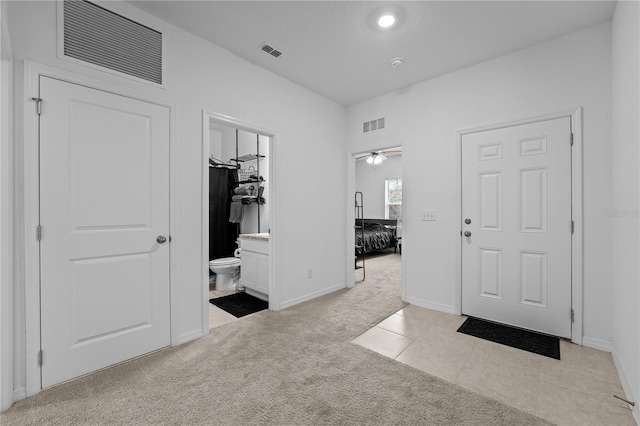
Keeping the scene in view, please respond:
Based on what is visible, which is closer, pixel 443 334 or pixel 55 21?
pixel 55 21

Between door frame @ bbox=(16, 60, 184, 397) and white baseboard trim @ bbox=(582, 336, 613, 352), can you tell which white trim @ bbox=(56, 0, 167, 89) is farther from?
white baseboard trim @ bbox=(582, 336, 613, 352)

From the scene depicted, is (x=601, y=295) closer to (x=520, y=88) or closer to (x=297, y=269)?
(x=520, y=88)

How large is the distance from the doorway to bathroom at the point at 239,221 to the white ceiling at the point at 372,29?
0.76m

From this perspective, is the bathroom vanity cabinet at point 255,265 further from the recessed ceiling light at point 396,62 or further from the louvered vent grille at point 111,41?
the recessed ceiling light at point 396,62

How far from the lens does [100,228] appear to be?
6.56ft

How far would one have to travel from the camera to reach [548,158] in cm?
256

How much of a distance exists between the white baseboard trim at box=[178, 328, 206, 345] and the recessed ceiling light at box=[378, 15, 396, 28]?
9.99 feet

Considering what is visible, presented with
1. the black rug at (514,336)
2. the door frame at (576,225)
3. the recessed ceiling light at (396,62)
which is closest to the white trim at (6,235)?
the recessed ceiling light at (396,62)

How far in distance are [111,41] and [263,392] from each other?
2.66 meters

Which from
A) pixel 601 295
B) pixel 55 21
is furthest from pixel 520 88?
pixel 55 21

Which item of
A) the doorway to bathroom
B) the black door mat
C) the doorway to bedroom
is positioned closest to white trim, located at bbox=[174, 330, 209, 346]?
the doorway to bathroom

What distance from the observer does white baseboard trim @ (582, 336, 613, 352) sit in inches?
89.5

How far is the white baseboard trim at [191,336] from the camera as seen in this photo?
2.38 meters

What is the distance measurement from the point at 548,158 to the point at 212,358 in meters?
3.36
